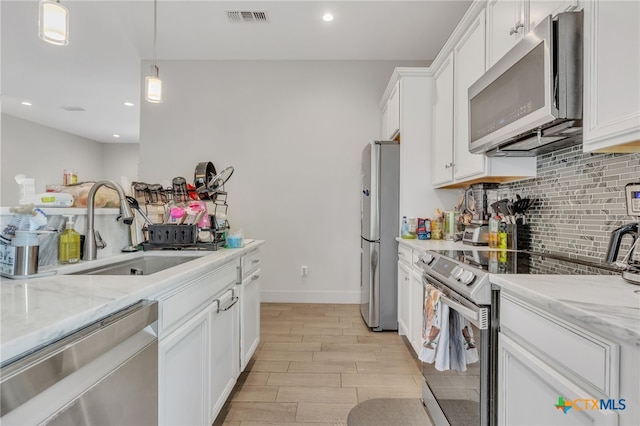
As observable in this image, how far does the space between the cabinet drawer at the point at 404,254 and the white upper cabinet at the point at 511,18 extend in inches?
54.0

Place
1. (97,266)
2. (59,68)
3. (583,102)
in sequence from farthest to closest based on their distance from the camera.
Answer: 1. (59,68)
2. (97,266)
3. (583,102)

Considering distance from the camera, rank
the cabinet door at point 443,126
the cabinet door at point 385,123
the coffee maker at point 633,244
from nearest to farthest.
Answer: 1. the coffee maker at point 633,244
2. the cabinet door at point 443,126
3. the cabinet door at point 385,123

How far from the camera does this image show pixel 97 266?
143 centimetres

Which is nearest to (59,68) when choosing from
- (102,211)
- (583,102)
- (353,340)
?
(102,211)

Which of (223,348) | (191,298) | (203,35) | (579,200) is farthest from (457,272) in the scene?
(203,35)

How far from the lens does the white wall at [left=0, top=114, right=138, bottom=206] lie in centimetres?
646

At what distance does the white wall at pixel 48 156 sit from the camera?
→ 6.46m

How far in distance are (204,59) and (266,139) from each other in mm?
1250

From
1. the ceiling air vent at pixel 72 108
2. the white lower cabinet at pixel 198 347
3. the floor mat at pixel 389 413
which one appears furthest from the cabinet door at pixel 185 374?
the ceiling air vent at pixel 72 108

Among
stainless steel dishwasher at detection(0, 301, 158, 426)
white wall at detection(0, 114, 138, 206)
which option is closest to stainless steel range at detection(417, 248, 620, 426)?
stainless steel dishwasher at detection(0, 301, 158, 426)

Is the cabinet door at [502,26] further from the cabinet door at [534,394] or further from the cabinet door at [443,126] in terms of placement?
the cabinet door at [534,394]

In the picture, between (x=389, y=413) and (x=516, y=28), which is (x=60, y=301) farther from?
(x=516, y=28)

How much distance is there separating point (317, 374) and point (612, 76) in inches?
85.6

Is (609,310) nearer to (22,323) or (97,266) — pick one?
(22,323)
